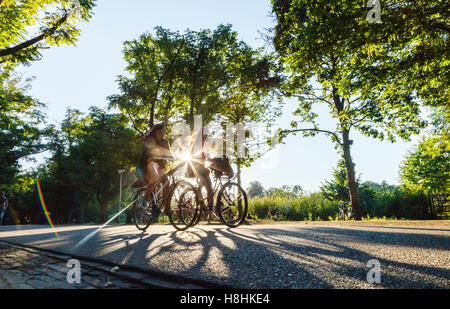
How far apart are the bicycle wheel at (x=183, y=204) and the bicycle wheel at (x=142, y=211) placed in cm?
75

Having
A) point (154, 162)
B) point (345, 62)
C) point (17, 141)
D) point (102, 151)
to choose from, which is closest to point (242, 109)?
point (345, 62)

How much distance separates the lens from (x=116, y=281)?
7.76ft

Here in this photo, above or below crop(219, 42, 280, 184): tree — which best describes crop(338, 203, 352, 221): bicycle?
below

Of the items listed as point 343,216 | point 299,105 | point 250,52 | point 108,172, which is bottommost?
point 343,216

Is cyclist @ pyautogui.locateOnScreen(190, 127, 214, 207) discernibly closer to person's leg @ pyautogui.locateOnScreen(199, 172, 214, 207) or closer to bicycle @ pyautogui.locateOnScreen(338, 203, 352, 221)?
person's leg @ pyautogui.locateOnScreen(199, 172, 214, 207)

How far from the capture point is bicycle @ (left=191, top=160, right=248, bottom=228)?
5.83 meters

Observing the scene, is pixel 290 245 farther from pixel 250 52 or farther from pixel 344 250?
pixel 250 52

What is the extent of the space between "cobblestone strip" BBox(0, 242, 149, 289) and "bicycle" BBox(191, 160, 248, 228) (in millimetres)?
3002

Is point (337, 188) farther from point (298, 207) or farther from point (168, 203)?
point (168, 203)

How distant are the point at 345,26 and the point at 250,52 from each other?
14.0m

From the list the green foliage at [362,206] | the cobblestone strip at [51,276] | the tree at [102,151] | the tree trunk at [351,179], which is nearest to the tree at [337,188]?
the green foliage at [362,206]

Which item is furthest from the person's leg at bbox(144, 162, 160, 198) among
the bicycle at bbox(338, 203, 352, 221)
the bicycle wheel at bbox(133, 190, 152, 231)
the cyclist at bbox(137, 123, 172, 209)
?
the bicycle at bbox(338, 203, 352, 221)

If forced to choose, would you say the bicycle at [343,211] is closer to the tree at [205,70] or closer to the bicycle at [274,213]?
the bicycle at [274,213]

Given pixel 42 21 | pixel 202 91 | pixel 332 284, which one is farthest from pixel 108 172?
pixel 332 284
